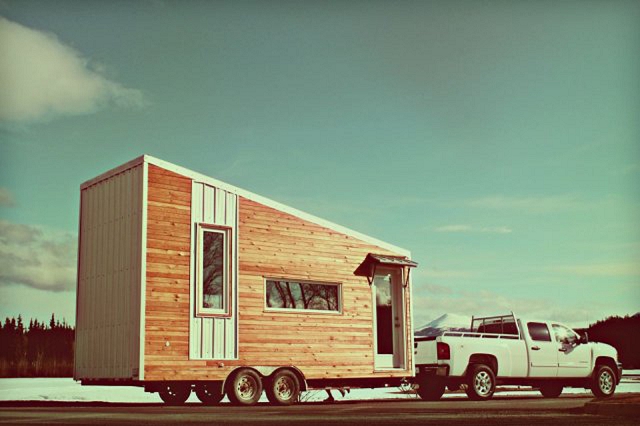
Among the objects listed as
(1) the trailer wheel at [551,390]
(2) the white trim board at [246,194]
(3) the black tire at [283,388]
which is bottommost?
(1) the trailer wheel at [551,390]

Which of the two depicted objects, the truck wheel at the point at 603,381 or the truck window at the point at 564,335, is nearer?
the truck window at the point at 564,335

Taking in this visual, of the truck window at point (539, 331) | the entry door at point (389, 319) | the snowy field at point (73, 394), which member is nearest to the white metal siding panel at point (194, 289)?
the snowy field at point (73, 394)

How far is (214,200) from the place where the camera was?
17.1 m

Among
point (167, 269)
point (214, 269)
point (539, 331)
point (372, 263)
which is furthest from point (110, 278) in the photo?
point (539, 331)

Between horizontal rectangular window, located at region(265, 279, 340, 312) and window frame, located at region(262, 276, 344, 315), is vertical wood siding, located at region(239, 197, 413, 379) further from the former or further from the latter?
horizontal rectangular window, located at region(265, 279, 340, 312)

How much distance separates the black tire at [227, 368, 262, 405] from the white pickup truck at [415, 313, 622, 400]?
16.3 feet

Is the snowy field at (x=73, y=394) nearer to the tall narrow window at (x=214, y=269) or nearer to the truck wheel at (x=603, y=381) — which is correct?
the truck wheel at (x=603, y=381)

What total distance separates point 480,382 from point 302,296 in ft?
16.7

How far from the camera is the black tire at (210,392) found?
16.6 metres

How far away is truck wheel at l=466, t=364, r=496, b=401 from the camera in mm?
19672

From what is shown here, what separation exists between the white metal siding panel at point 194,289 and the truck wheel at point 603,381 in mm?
10547

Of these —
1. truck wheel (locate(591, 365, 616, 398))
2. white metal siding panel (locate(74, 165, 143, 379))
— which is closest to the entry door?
truck wheel (locate(591, 365, 616, 398))

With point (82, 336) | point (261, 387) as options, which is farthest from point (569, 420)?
point (82, 336)

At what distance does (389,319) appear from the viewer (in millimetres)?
19938
